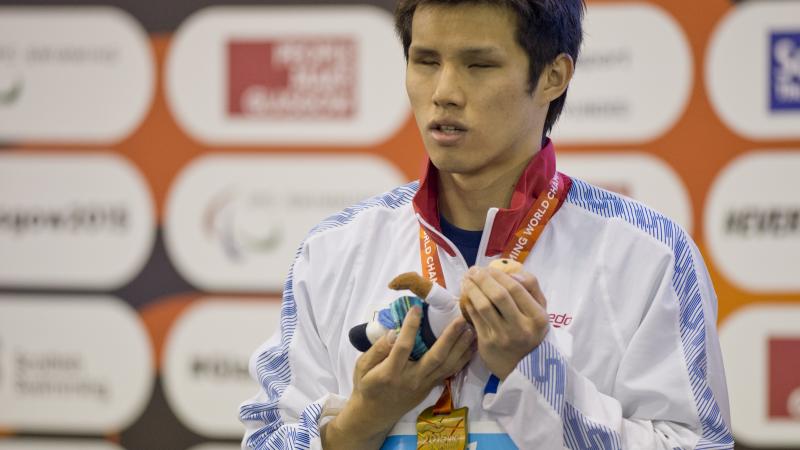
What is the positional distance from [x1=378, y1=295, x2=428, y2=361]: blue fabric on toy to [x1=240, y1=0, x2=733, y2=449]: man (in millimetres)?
15

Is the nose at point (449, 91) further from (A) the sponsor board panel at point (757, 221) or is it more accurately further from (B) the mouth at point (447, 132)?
(A) the sponsor board panel at point (757, 221)

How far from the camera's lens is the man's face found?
1458mm

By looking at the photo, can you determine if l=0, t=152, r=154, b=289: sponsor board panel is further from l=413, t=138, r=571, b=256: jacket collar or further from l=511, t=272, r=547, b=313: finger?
l=511, t=272, r=547, b=313: finger

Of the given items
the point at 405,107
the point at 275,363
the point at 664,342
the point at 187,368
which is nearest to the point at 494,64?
the point at 664,342

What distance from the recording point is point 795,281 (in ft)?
9.32

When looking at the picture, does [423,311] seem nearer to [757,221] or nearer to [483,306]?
[483,306]

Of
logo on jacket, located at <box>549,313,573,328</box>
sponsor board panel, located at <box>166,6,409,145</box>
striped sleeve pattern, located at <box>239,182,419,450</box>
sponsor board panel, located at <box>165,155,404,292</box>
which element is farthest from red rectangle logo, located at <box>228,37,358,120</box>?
logo on jacket, located at <box>549,313,573,328</box>

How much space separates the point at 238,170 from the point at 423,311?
1820 mm

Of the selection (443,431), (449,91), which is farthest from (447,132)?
(443,431)

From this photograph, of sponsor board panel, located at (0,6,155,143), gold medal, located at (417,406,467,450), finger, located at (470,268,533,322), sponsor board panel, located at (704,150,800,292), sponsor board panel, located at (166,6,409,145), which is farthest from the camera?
sponsor board panel, located at (0,6,155,143)

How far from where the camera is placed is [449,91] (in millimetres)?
1450

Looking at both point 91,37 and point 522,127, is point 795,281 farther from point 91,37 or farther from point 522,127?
point 91,37

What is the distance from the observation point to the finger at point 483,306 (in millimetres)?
1318

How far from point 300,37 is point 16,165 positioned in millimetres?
906
